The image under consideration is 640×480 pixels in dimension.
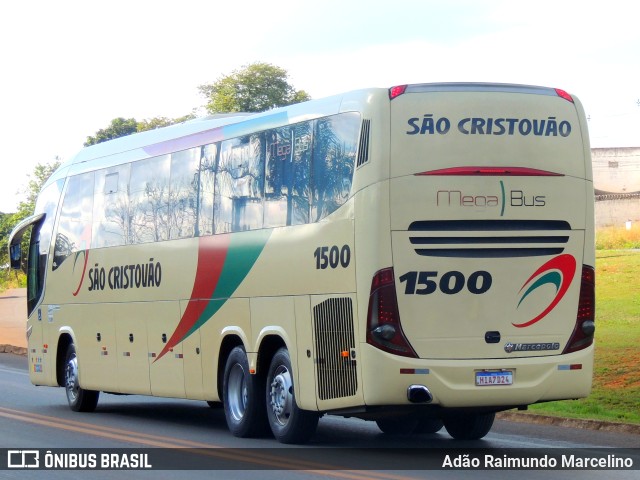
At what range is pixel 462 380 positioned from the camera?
485 inches

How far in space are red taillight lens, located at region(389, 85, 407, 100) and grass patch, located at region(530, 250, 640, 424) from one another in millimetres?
5840

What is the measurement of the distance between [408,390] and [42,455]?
12.7 feet

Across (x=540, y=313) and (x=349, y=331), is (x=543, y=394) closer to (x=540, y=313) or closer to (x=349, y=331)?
(x=540, y=313)

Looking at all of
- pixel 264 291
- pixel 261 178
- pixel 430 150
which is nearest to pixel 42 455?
pixel 264 291

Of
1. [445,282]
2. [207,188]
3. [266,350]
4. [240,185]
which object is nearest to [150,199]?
[207,188]

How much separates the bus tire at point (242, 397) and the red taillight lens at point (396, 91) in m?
3.91

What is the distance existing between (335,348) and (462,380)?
1.35m

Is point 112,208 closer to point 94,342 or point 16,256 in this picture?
point 94,342

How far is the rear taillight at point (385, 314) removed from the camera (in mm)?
12250

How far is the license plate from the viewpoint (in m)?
12.4

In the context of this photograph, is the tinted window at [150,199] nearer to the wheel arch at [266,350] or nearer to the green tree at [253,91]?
the wheel arch at [266,350]

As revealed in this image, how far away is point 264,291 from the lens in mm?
14336

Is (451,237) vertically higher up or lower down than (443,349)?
higher up

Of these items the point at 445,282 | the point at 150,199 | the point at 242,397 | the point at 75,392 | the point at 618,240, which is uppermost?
the point at 618,240
